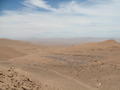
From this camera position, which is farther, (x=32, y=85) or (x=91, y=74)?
(x=91, y=74)

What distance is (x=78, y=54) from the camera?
15.1 m

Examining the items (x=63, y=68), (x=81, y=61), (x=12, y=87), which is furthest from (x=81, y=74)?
(x=12, y=87)

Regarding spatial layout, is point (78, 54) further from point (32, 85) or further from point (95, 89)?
point (32, 85)

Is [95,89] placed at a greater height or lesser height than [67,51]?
lesser

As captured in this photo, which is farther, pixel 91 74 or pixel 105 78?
pixel 91 74

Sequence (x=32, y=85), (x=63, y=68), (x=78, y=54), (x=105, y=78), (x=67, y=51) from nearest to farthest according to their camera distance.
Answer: (x=32, y=85), (x=105, y=78), (x=63, y=68), (x=78, y=54), (x=67, y=51)

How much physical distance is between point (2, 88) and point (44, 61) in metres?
7.22

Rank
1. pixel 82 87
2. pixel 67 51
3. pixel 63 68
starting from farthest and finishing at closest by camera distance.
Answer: pixel 67 51
pixel 63 68
pixel 82 87

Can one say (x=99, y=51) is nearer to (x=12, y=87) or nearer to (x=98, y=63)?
(x=98, y=63)

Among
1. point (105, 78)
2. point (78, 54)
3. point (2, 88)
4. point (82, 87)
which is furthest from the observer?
point (78, 54)

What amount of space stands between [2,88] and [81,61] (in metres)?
8.47

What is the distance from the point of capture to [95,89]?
27.8 feet

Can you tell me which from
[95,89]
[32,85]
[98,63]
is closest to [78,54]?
[98,63]

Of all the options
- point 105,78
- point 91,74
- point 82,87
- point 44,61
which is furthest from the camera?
point 44,61
